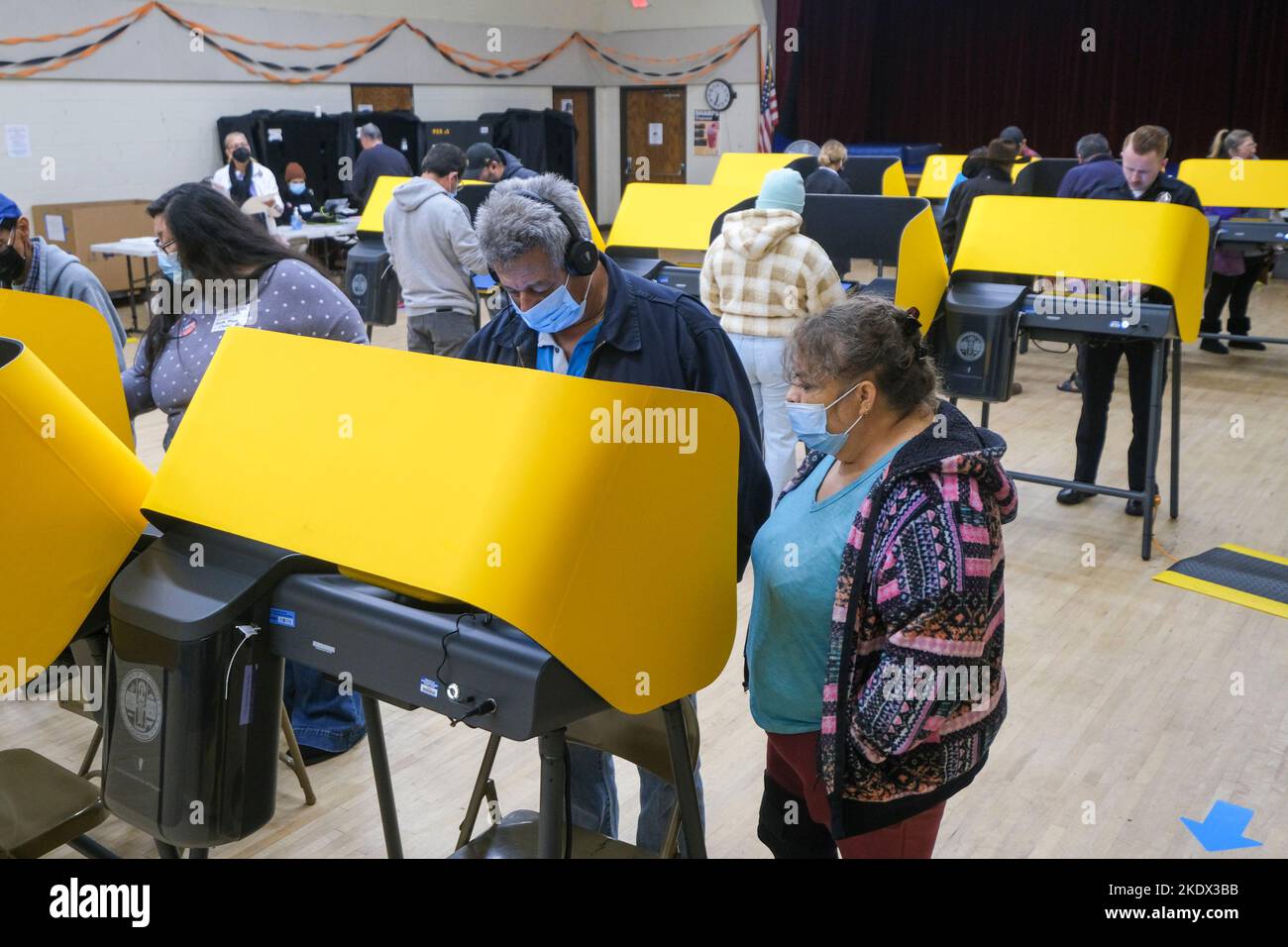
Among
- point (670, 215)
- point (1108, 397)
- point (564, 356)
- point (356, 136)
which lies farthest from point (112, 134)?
point (564, 356)

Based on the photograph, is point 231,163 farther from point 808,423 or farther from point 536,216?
point 808,423

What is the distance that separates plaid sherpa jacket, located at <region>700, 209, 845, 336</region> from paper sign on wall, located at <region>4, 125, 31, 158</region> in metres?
7.41

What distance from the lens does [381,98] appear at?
40.2 feet

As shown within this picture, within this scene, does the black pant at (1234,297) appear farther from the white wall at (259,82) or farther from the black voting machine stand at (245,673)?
the white wall at (259,82)

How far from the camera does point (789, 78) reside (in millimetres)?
14203

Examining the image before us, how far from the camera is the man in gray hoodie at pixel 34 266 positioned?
287cm

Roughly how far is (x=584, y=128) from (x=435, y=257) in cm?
1036

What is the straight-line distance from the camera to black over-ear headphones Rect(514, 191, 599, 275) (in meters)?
1.98

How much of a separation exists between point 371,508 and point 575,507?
1.04ft

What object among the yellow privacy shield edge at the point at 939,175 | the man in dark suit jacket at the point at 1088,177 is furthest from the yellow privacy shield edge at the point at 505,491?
the yellow privacy shield edge at the point at 939,175

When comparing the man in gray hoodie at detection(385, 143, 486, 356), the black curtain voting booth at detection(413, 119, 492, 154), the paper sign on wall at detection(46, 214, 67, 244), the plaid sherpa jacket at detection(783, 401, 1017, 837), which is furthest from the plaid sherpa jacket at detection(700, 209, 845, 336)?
the black curtain voting booth at detection(413, 119, 492, 154)

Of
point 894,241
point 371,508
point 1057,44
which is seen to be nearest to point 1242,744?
point 371,508

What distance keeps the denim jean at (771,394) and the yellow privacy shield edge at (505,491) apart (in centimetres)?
250

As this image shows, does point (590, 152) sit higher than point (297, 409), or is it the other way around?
point (590, 152)
